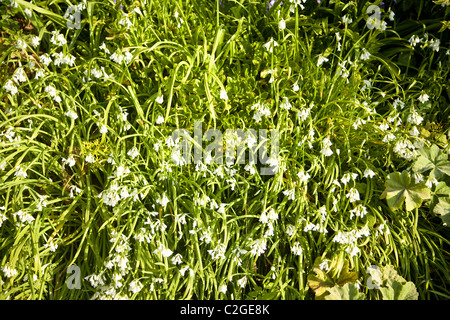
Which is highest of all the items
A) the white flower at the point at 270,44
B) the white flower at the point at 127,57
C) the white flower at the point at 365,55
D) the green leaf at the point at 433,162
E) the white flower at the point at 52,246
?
the white flower at the point at 365,55

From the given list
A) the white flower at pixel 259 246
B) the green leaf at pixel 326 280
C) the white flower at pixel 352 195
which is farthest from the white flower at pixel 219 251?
the white flower at pixel 352 195

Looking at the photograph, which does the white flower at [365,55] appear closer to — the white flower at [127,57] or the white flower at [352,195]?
the white flower at [352,195]

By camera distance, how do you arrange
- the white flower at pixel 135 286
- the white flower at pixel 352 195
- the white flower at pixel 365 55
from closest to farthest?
the white flower at pixel 135 286
the white flower at pixel 352 195
the white flower at pixel 365 55

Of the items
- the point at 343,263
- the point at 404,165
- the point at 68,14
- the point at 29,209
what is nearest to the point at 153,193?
the point at 29,209

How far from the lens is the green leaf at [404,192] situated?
2.05 meters

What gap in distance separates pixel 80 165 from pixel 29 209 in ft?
1.18

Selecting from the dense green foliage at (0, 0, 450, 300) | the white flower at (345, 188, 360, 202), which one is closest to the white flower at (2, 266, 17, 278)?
the dense green foliage at (0, 0, 450, 300)

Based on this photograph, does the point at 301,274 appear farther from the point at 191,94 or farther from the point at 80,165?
the point at 80,165

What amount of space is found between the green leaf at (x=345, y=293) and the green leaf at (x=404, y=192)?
48 centimetres

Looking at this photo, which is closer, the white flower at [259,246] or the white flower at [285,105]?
the white flower at [259,246]

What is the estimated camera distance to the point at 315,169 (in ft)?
7.43

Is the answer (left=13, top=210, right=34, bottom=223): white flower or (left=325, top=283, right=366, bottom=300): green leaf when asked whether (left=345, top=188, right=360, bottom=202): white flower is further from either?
(left=13, top=210, right=34, bottom=223): white flower

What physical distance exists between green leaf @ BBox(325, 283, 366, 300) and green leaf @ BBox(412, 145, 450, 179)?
71 cm
